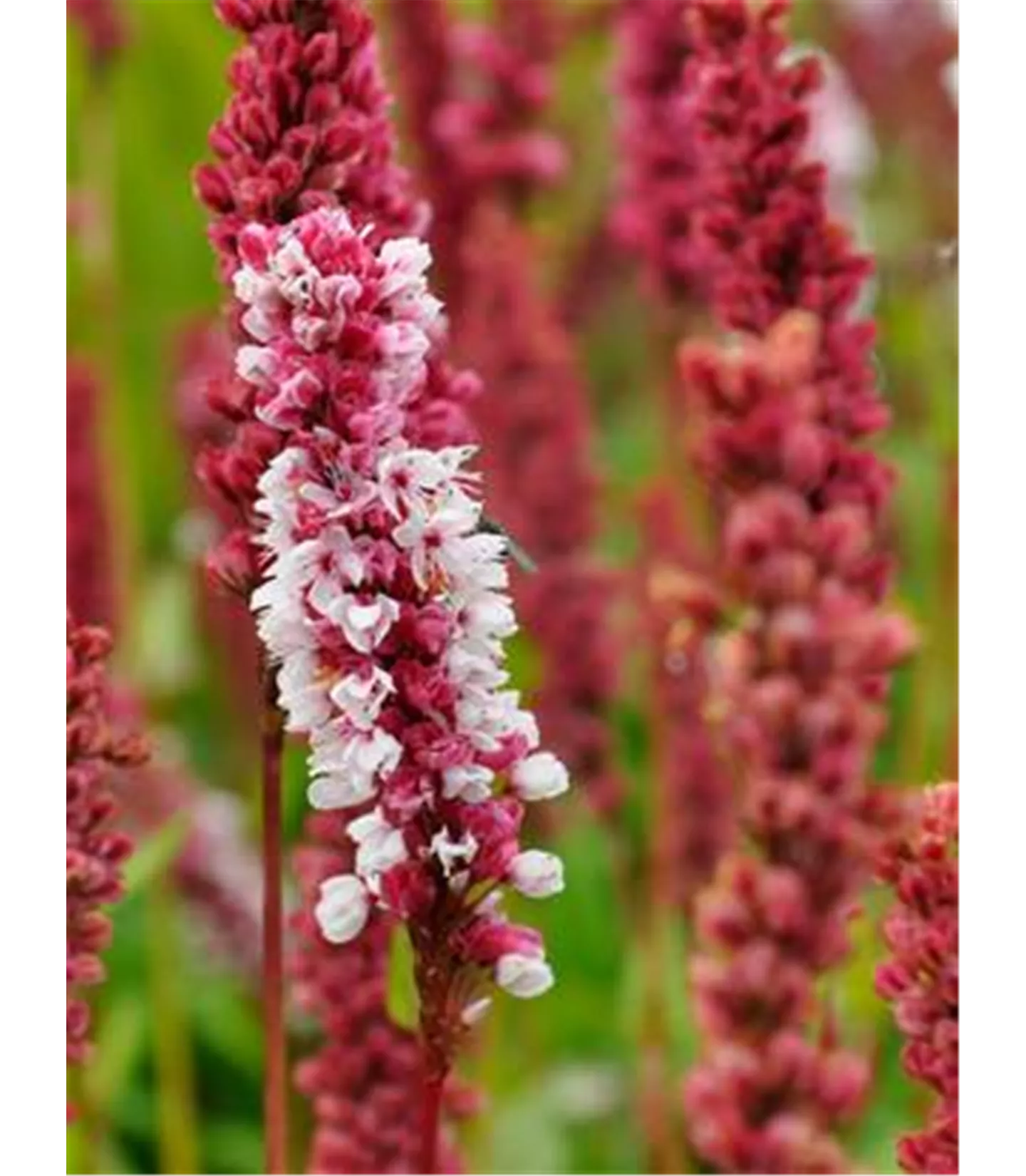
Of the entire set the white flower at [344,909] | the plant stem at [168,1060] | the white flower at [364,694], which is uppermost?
the white flower at [364,694]

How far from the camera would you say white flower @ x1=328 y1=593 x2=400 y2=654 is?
979 mm

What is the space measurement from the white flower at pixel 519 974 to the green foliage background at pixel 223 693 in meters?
0.38

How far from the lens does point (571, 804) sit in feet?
8.34

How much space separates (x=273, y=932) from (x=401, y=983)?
71 millimetres

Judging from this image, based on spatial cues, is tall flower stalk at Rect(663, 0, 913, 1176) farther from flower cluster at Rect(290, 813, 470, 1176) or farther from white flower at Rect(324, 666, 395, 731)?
flower cluster at Rect(290, 813, 470, 1176)

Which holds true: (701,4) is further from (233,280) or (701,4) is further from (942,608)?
(942,608)

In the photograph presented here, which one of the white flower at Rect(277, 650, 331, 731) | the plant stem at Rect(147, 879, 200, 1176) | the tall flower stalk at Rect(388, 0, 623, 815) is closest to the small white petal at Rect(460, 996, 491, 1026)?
the white flower at Rect(277, 650, 331, 731)

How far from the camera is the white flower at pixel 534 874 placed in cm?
103

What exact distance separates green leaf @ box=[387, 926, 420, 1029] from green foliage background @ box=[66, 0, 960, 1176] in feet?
0.78

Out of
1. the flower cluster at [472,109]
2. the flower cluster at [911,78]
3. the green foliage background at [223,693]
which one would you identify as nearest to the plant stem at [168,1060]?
the green foliage background at [223,693]

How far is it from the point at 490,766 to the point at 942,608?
4.01ft

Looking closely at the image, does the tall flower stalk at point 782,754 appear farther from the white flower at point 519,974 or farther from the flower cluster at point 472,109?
the flower cluster at point 472,109
